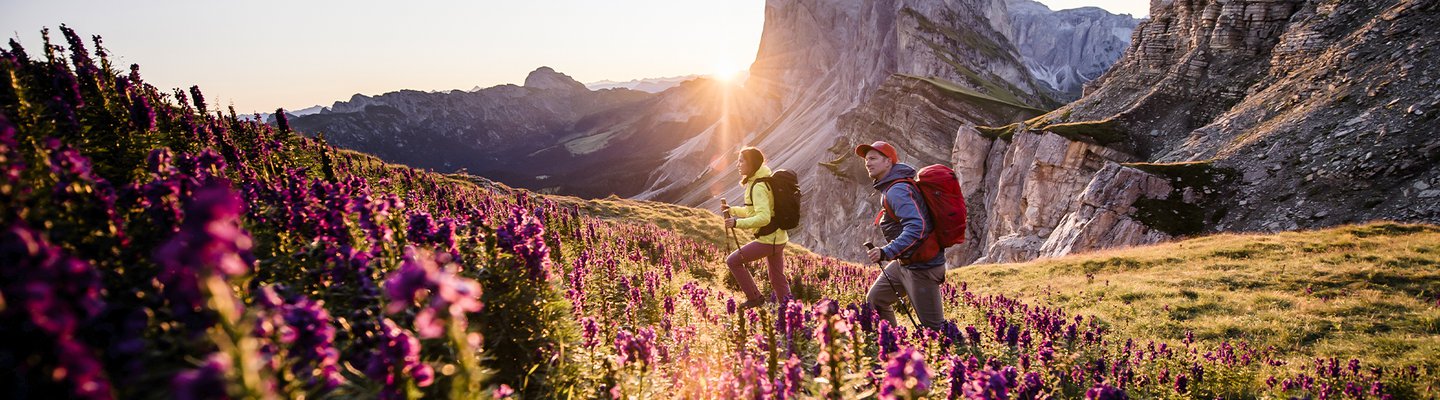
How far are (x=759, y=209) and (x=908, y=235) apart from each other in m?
2.51

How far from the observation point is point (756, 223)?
7773 millimetres

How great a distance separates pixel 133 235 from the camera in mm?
2678

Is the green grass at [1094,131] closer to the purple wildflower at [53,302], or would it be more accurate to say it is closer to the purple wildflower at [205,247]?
the purple wildflower at [205,247]

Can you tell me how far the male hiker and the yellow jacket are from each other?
162cm

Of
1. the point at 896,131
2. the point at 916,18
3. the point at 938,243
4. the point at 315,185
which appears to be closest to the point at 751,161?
the point at 938,243

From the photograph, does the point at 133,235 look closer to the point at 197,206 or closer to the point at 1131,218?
the point at 197,206

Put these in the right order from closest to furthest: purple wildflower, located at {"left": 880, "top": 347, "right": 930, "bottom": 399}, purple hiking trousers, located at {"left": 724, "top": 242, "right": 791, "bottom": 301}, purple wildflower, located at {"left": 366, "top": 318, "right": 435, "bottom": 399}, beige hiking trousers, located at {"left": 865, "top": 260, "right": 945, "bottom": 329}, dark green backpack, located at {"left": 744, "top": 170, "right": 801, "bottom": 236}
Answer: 1. purple wildflower, located at {"left": 366, "top": 318, "right": 435, "bottom": 399}
2. purple wildflower, located at {"left": 880, "top": 347, "right": 930, "bottom": 399}
3. beige hiking trousers, located at {"left": 865, "top": 260, "right": 945, "bottom": 329}
4. dark green backpack, located at {"left": 744, "top": 170, "right": 801, "bottom": 236}
5. purple hiking trousers, located at {"left": 724, "top": 242, "right": 791, "bottom": 301}

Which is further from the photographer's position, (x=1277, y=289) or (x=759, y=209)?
(x=1277, y=289)

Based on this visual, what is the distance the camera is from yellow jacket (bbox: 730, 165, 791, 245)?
7777 mm

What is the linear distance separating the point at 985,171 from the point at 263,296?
50237 millimetres

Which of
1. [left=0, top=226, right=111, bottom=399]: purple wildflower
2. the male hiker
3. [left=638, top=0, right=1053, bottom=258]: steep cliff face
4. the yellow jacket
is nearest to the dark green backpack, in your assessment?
the yellow jacket

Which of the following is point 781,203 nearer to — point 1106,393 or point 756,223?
point 756,223

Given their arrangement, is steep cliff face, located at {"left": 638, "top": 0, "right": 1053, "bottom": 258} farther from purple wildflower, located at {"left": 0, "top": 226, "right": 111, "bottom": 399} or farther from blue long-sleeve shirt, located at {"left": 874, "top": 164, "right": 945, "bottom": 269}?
purple wildflower, located at {"left": 0, "top": 226, "right": 111, "bottom": 399}

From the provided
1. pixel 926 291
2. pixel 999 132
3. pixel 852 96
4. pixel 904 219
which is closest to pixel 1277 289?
pixel 926 291
